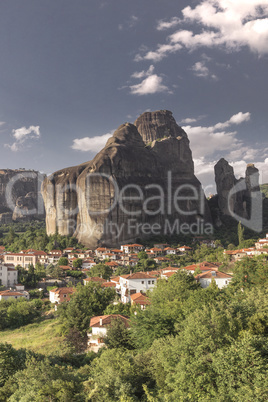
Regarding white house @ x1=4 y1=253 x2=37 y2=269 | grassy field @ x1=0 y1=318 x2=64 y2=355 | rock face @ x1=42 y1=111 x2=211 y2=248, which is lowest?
grassy field @ x1=0 y1=318 x2=64 y2=355

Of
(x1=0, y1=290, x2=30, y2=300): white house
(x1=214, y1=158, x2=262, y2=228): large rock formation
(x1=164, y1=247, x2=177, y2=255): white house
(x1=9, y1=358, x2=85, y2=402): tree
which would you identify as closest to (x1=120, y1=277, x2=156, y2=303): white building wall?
(x1=0, y1=290, x2=30, y2=300): white house

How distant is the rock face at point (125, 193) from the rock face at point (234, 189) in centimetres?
686

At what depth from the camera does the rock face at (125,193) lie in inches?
3002

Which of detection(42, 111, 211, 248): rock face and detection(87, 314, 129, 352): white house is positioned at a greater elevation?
detection(42, 111, 211, 248): rock face

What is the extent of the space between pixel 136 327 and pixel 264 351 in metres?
10.5

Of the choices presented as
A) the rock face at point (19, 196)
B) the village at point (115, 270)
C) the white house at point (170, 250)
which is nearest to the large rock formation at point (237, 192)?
the village at point (115, 270)

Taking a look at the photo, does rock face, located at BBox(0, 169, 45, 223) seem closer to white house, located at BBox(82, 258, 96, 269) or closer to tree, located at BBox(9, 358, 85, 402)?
white house, located at BBox(82, 258, 96, 269)

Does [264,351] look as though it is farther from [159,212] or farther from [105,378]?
[159,212]

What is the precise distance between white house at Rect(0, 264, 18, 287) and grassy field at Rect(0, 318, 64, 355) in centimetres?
1973

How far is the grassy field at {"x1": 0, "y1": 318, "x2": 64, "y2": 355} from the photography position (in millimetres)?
26633

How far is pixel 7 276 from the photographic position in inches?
2060

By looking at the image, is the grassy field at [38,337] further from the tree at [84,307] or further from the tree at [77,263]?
the tree at [77,263]

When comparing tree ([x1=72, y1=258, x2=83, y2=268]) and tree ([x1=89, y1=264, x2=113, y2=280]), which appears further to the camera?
tree ([x1=72, y1=258, x2=83, y2=268])

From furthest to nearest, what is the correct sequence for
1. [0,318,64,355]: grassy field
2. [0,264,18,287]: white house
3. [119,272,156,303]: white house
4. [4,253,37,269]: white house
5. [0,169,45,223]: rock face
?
[0,169,45,223]: rock face
[4,253,37,269]: white house
[0,264,18,287]: white house
[119,272,156,303]: white house
[0,318,64,355]: grassy field
